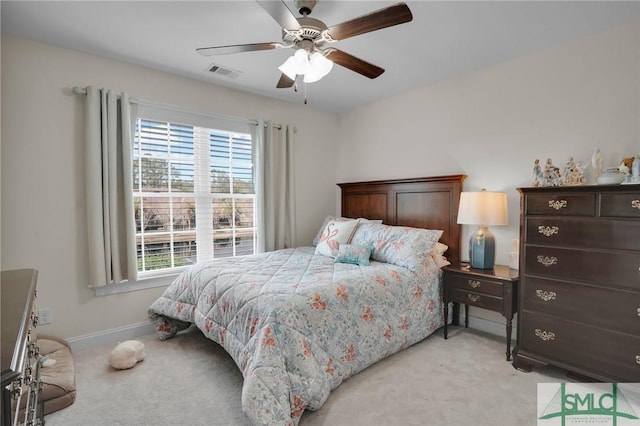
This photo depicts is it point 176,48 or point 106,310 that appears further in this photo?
point 106,310

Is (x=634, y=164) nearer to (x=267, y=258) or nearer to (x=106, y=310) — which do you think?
(x=267, y=258)

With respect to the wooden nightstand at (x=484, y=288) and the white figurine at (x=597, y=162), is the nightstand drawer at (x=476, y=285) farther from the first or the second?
the white figurine at (x=597, y=162)

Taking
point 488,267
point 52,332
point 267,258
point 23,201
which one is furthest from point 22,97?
point 488,267

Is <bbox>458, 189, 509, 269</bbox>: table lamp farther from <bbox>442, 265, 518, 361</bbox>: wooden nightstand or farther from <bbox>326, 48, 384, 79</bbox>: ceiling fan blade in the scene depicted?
<bbox>326, 48, 384, 79</bbox>: ceiling fan blade

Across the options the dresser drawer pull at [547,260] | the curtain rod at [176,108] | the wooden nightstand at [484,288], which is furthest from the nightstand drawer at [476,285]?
the curtain rod at [176,108]

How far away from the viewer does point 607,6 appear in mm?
2072

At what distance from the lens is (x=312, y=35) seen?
1.93m

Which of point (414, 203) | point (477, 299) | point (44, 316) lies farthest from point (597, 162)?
point (44, 316)

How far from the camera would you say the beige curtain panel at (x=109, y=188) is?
105 inches

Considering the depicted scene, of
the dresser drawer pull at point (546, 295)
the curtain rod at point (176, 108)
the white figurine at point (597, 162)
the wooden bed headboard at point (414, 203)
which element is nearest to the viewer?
the dresser drawer pull at point (546, 295)

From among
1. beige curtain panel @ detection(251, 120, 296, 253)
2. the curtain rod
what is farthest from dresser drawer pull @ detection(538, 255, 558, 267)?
the curtain rod

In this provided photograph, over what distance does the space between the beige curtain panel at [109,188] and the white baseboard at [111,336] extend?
1.49 feet

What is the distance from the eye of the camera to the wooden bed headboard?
3.24m

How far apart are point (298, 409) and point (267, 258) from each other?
1565mm
